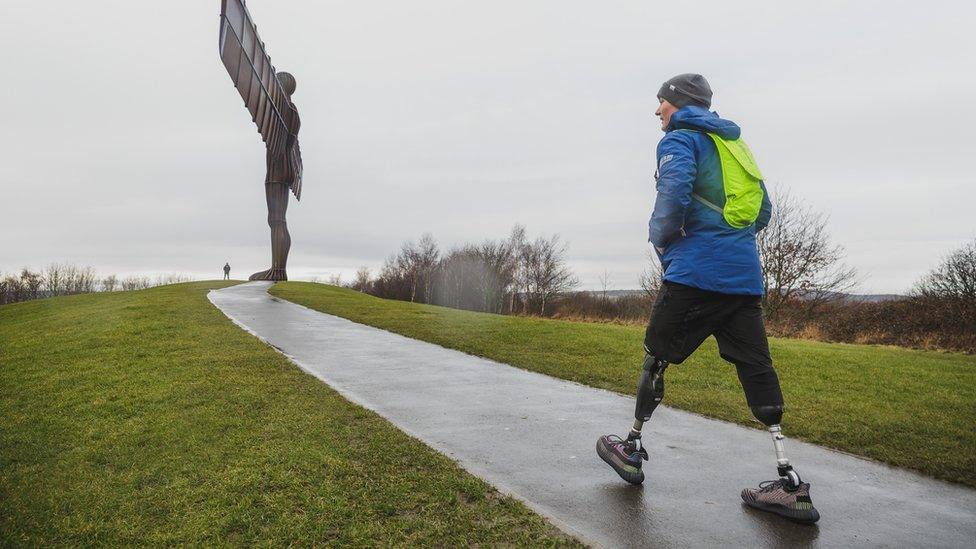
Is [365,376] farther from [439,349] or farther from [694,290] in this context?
[694,290]

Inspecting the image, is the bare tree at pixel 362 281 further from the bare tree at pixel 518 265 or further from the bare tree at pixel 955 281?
the bare tree at pixel 955 281

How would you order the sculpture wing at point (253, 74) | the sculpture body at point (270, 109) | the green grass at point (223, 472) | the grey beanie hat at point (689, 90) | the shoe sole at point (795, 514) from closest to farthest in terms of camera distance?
the green grass at point (223, 472) < the shoe sole at point (795, 514) < the grey beanie hat at point (689, 90) < the sculpture wing at point (253, 74) < the sculpture body at point (270, 109)

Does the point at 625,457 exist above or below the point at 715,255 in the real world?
below

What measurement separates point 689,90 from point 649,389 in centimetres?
188

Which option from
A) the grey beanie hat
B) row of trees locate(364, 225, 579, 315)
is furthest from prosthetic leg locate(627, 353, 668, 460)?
row of trees locate(364, 225, 579, 315)

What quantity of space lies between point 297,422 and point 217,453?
2.87ft

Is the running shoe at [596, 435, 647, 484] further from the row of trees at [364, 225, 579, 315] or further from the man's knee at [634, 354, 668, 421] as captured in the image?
the row of trees at [364, 225, 579, 315]

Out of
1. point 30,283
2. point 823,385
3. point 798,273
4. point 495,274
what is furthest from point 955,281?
point 30,283

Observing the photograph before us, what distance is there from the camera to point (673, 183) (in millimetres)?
3244

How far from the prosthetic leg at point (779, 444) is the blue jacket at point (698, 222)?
0.68 meters

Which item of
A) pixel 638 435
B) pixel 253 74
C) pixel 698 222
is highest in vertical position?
pixel 253 74

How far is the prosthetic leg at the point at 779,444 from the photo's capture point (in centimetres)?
314

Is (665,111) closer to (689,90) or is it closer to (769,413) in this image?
(689,90)

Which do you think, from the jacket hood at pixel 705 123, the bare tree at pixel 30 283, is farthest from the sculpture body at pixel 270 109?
the bare tree at pixel 30 283
